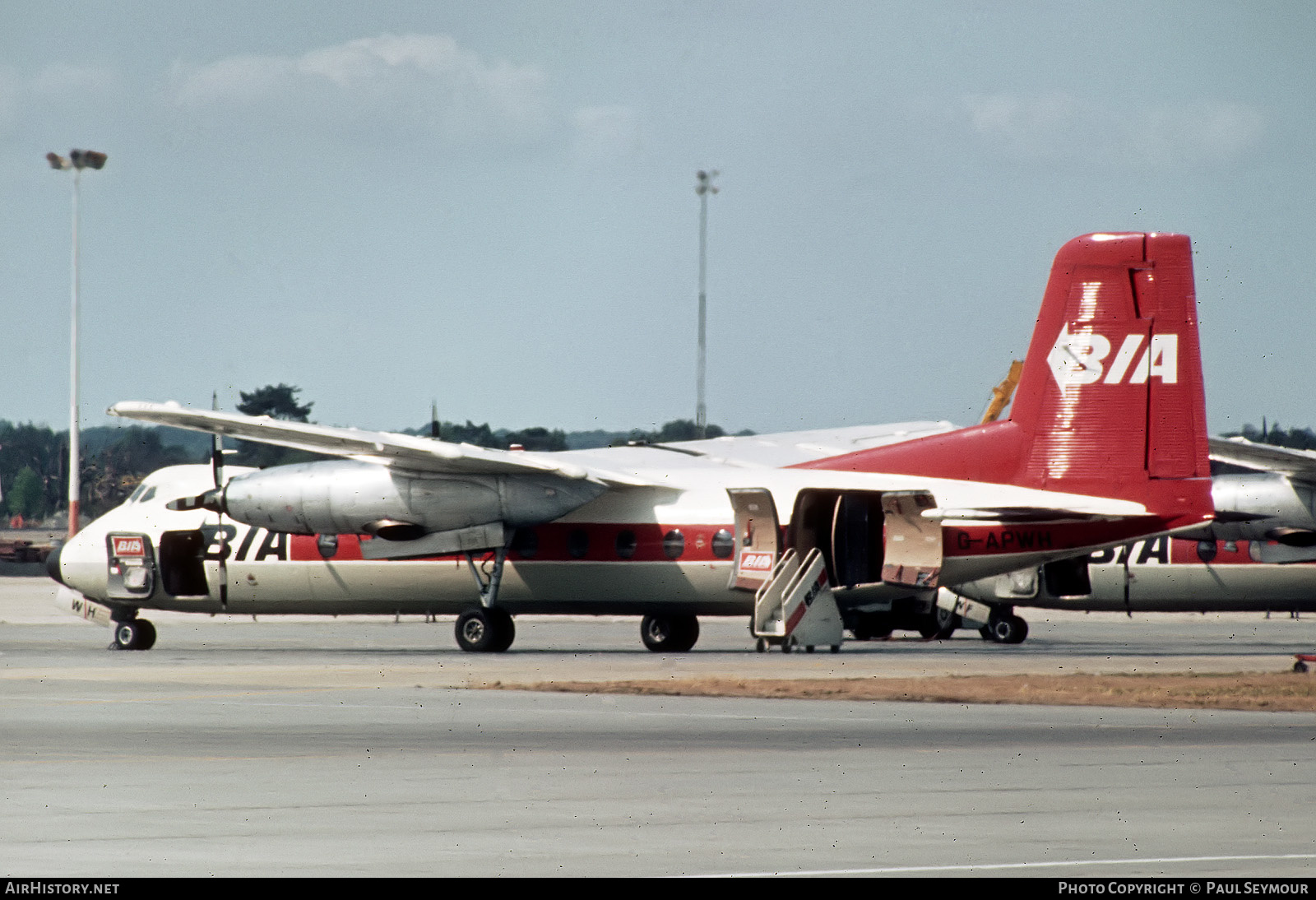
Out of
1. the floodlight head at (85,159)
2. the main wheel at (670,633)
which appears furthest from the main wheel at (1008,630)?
the floodlight head at (85,159)

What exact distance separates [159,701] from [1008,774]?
11833mm

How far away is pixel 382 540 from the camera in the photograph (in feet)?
112

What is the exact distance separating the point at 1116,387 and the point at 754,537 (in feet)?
23.2

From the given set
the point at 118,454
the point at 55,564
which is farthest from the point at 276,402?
the point at 55,564

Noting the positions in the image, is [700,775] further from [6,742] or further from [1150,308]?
[1150,308]

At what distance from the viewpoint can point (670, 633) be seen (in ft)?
116

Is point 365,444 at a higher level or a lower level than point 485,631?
higher

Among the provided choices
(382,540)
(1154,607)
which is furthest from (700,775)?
(1154,607)

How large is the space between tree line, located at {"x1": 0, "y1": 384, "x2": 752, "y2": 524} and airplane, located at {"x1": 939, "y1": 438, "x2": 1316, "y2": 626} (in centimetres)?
3823

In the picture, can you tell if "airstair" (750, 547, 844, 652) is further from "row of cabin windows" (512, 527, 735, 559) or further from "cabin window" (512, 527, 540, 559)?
"cabin window" (512, 527, 540, 559)

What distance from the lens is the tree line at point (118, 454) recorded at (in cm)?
9194

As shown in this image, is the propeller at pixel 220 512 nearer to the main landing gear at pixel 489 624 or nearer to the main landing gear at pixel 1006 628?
the main landing gear at pixel 489 624

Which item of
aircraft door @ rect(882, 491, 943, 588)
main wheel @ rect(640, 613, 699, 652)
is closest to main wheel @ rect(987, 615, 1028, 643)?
main wheel @ rect(640, 613, 699, 652)

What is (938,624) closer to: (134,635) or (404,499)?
(404,499)
